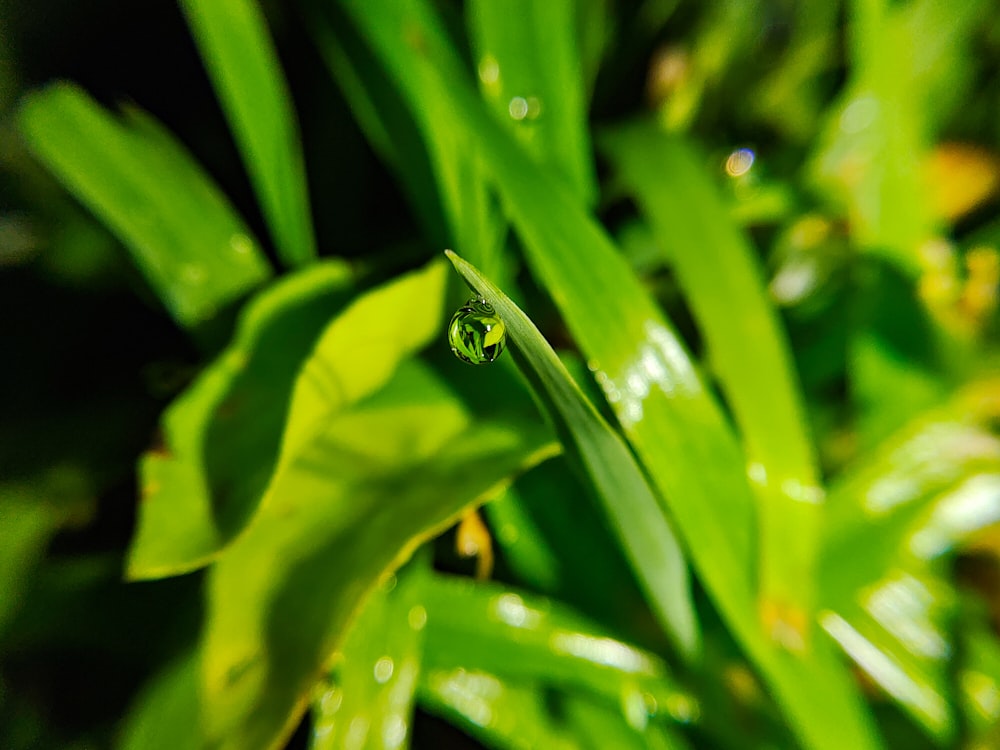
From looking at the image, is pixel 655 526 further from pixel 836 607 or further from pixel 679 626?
pixel 836 607

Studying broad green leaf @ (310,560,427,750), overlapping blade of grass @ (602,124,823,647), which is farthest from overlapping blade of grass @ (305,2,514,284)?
broad green leaf @ (310,560,427,750)

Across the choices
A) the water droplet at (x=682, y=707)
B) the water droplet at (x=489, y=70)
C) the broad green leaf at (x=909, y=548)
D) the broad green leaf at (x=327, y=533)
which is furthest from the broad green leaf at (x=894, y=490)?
the water droplet at (x=489, y=70)

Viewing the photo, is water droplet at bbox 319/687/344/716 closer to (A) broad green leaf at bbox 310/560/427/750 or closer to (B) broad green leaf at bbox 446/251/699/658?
(A) broad green leaf at bbox 310/560/427/750

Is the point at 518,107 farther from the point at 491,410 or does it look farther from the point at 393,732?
the point at 393,732

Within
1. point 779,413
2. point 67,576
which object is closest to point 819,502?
point 779,413

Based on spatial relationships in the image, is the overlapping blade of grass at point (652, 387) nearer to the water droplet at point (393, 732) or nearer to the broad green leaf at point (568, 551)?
the broad green leaf at point (568, 551)

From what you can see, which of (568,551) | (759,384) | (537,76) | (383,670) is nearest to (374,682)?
(383,670)
